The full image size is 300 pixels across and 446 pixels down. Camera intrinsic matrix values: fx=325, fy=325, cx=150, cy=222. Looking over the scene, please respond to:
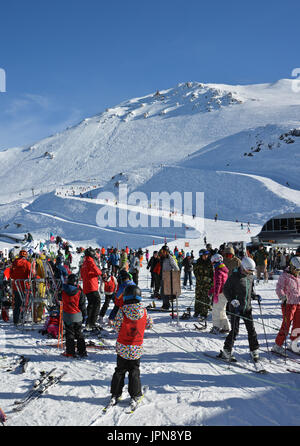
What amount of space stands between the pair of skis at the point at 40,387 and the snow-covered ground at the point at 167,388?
78 millimetres

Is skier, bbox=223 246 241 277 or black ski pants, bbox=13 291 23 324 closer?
skier, bbox=223 246 241 277

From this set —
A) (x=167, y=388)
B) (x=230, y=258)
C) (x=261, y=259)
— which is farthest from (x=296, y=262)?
(x=261, y=259)

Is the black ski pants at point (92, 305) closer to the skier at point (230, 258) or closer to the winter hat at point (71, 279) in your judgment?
the winter hat at point (71, 279)

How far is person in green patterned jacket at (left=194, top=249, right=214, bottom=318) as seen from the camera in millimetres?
8141

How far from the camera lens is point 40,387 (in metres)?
4.70

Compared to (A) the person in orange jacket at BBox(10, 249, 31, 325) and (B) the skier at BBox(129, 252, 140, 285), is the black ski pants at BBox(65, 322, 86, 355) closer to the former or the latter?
(A) the person in orange jacket at BBox(10, 249, 31, 325)

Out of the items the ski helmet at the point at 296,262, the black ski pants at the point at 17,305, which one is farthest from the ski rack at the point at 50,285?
the ski helmet at the point at 296,262

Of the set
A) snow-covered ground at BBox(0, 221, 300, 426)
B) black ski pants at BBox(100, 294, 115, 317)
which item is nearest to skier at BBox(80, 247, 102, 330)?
snow-covered ground at BBox(0, 221, 300, 426)

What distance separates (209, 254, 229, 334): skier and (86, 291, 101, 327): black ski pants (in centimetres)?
257

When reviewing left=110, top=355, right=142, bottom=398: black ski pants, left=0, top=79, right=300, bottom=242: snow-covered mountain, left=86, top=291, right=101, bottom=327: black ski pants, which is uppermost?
left=0, top=79, right=300, bottom=242: snow-covered mountain

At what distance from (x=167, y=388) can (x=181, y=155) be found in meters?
90.8

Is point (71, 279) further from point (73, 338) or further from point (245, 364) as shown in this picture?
point (245, 364)
